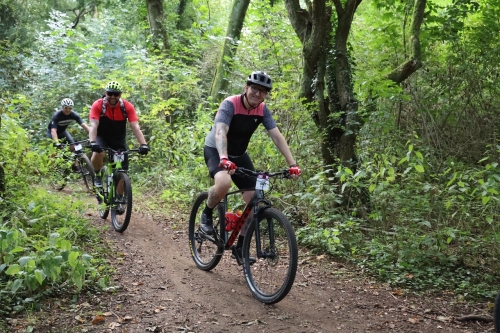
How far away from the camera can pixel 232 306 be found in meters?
5.08

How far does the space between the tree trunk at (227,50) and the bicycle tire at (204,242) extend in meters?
6.51

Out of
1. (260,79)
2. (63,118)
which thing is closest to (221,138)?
(260,79)

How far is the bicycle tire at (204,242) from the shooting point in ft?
19.8

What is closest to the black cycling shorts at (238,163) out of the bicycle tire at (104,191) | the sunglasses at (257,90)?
the sunglasses at (257,90)

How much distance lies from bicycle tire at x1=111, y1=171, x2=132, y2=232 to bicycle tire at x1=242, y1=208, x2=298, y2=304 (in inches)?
122

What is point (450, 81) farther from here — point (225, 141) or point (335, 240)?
point (225, 141)

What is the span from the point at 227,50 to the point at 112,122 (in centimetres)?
563

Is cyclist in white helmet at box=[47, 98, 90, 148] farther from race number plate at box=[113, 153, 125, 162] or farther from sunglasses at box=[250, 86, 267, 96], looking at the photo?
sunglasses at box=[250, 86, 267, 96]

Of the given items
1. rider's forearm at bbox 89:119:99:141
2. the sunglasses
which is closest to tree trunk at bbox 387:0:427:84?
the sunglasses

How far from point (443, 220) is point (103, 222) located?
5894mm

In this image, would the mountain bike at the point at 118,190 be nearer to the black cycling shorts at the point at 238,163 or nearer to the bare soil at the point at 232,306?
the bare soil at the point at 232,306

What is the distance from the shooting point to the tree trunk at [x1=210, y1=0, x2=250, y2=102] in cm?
1290

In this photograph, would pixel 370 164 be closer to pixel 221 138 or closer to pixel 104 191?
pixel 221 138

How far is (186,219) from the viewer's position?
30.9 feet
